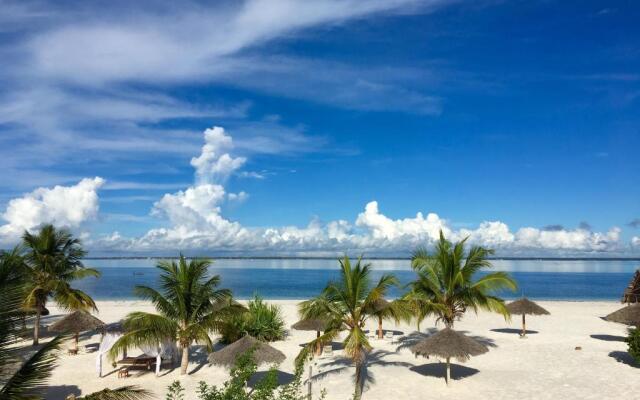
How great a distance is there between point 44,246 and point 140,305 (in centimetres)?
2258

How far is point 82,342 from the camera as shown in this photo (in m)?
23.6

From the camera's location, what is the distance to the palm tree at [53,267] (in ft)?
72.8

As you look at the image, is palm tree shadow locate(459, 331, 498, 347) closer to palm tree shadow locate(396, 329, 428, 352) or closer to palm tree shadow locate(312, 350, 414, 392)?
palm tree shadow locate(396, 329, 428, 352)

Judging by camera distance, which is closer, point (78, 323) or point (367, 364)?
point (367, 364)

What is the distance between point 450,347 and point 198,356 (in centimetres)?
1037

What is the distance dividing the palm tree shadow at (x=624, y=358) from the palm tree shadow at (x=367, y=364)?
26.4ft

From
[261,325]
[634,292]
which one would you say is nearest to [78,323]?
[261,325]

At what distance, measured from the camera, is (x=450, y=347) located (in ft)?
50.9

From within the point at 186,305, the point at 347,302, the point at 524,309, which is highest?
the point at 347,302

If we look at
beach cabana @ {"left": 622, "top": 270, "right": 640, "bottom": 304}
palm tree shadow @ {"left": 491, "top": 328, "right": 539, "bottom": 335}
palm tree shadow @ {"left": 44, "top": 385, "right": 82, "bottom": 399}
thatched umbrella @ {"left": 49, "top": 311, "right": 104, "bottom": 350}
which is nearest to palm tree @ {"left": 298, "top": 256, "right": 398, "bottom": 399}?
palm tree shadow @ {"left": 44, "top": 385, "right": 82, "bottom": 399}

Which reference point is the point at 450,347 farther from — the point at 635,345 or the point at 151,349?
the point at 151,349

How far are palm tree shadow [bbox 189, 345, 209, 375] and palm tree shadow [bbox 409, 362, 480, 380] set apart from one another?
7.89m

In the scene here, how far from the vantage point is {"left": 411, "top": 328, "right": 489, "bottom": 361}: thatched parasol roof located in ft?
50.4

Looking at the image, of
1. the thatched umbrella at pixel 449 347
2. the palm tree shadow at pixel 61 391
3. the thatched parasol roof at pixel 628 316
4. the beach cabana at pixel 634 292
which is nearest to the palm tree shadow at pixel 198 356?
the palm tree shadow at pixel 61 391
